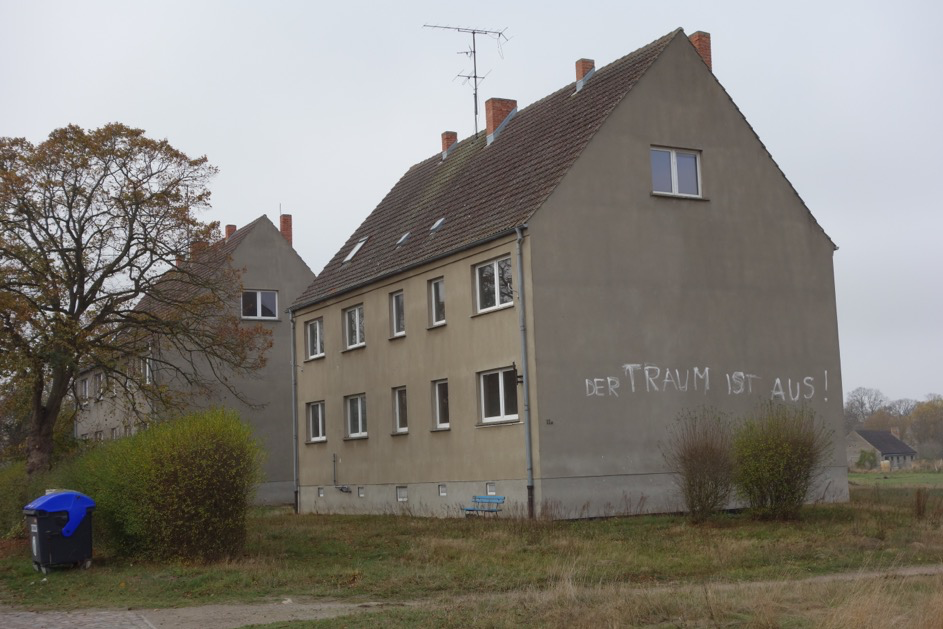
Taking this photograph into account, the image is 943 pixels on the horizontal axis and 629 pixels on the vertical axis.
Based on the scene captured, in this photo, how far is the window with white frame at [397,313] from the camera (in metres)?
28.6

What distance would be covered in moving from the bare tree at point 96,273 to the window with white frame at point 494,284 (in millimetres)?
6525

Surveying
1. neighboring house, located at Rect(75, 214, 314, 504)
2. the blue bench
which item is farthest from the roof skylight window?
the blue bench

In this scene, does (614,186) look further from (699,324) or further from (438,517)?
(438,517)

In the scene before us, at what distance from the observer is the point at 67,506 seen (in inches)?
661

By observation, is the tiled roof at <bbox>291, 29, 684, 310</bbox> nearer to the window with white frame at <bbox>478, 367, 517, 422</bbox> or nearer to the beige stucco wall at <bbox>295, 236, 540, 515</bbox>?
the beige stucco wall at <bbox>295, 236, 540, 515</bbox>

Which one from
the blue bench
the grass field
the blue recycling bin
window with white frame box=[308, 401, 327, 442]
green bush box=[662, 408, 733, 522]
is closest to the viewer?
the grass field

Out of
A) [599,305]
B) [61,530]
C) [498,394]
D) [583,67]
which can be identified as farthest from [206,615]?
[583,67]

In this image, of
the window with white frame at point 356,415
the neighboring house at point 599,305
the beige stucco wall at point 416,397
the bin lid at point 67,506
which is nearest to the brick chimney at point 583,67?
the neighboring house at point 599,305

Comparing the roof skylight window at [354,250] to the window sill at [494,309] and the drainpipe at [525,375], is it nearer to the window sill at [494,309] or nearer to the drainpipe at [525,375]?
the window sill at [494,309]

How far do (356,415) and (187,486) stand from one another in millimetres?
14923

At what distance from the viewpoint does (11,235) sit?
24.5 meters

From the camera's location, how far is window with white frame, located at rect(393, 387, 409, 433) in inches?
1128

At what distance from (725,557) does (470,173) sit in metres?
16.1

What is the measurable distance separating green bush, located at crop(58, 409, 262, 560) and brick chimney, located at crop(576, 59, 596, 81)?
1514 cm
